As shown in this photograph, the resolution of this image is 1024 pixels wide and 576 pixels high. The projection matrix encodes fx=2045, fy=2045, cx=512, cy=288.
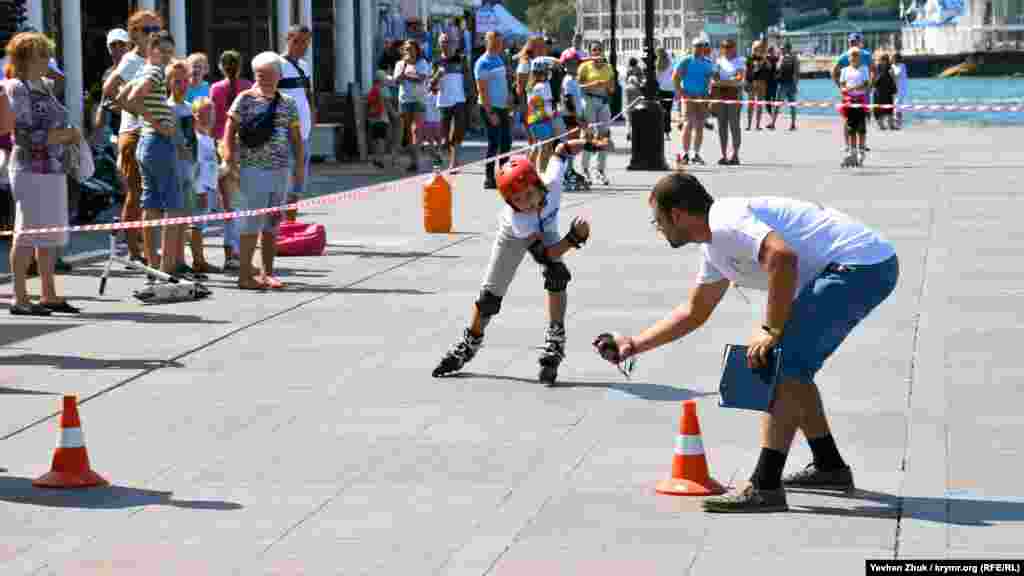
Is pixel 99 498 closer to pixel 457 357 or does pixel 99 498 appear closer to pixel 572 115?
pixel 457 357

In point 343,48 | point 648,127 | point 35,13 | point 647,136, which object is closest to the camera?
point 35,13

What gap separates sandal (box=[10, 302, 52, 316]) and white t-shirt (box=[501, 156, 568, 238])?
3.64 meters

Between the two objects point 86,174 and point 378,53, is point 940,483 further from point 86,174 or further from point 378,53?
point 378,53

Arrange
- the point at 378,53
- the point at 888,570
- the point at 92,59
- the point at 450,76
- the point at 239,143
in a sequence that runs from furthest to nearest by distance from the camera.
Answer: the point at 378,53 < the point at 92,59 < the point at 450,76 < the point at 239,143 < the point at 888,570

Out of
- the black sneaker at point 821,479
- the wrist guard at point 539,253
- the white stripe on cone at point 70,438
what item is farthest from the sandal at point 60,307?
the black sneaker at point 821,479

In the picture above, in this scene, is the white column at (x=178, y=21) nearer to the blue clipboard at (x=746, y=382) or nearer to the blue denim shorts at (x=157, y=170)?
the blue denim shorts at (x=157, y=170)

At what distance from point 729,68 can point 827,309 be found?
21.5 metres

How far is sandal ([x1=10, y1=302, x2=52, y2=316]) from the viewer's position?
12656mm

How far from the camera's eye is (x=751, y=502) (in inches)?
280

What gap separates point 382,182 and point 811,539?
18.5 metres

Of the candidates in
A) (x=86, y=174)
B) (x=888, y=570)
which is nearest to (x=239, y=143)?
(x=86, y=174)

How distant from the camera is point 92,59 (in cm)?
2848

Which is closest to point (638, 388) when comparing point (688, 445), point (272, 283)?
point (688, 445)

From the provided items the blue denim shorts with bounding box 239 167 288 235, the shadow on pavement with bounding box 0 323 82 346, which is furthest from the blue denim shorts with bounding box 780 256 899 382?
the blue denim shorts with bounding box 239 167 288 235
